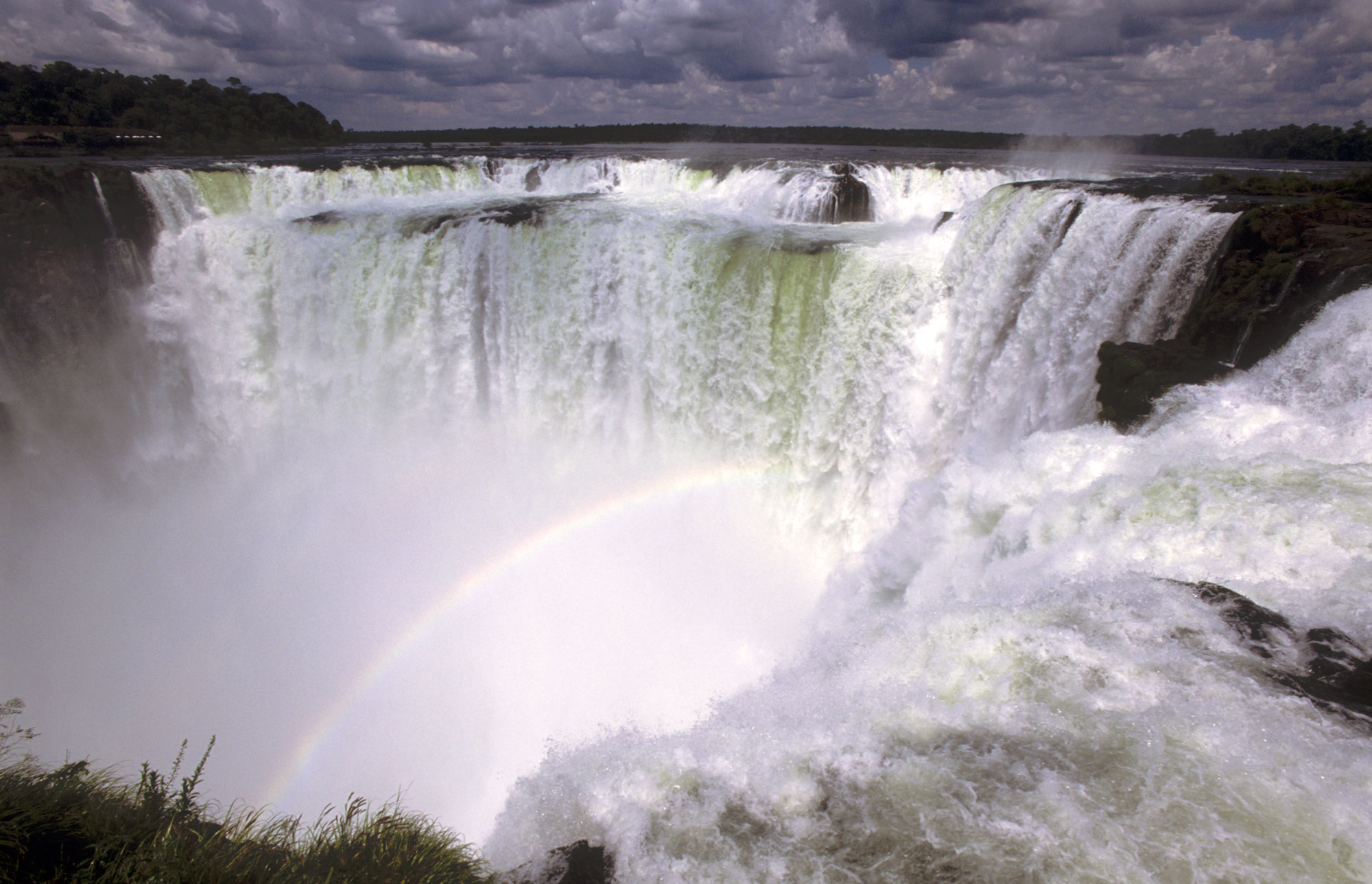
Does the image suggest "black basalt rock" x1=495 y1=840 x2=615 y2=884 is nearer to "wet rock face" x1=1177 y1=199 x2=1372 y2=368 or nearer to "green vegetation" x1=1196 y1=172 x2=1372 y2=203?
"wet rock face" x1=1177 y1=199 x2=1372 y2=368

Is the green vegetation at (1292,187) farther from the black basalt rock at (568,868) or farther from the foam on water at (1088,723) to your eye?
the black basalt rock at (568,868)

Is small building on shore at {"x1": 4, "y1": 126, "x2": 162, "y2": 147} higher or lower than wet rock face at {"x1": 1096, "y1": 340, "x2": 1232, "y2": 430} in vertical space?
higher

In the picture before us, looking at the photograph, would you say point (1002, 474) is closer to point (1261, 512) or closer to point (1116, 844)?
point (1261, 512)

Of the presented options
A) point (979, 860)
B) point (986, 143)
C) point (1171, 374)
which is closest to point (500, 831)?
point (979, 860)

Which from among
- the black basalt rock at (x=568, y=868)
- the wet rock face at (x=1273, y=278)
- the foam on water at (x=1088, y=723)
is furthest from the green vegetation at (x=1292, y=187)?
the black basalt rock at (x=568, y=868)

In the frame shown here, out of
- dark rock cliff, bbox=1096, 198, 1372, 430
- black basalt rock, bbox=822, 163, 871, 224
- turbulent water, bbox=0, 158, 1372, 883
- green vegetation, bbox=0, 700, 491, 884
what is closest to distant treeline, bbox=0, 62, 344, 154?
turbulent water, bbox=0, 158, 1372, 883
